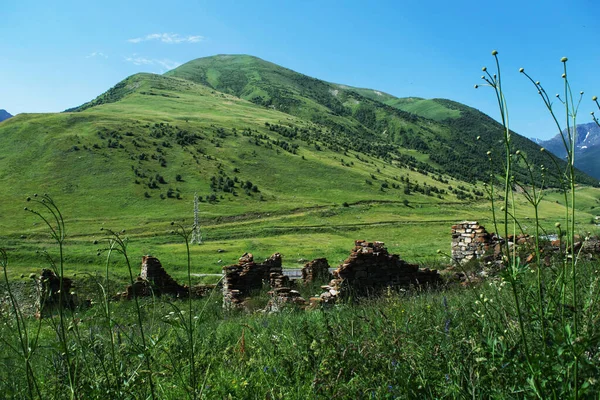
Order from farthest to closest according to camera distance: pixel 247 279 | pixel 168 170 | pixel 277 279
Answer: pixel 168 170 < pixel 247 279 < pixel 277 279

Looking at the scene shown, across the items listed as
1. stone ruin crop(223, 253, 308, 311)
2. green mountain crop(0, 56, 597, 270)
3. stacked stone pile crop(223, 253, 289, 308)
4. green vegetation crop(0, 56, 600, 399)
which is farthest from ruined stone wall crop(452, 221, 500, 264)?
green mountain crop(0, 56, 597, 270)

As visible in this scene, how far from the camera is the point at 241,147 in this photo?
12056 cm

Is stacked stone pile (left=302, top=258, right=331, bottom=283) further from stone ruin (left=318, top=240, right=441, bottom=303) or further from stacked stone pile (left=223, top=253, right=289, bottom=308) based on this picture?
stone ruin (left=318, top=240, right=441, bottom=303)

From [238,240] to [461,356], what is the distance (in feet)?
183

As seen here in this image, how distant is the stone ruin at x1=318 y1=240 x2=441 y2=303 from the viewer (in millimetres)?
15453

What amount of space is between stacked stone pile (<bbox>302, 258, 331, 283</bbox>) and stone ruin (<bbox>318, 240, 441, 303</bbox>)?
418 cm

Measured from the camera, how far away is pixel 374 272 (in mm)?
16234

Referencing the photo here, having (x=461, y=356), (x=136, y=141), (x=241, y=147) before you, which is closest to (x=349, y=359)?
(x=461, y=356)

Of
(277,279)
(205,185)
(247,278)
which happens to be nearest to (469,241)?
(277,279)

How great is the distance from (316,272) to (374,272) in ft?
18.9

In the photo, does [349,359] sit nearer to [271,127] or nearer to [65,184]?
[65,184]

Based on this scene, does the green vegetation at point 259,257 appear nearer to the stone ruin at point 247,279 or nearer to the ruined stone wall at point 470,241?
the stone ruin at point 247,279

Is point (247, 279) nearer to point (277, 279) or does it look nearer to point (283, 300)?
point (277, 279)

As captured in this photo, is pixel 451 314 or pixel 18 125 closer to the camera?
pixel 451 314
